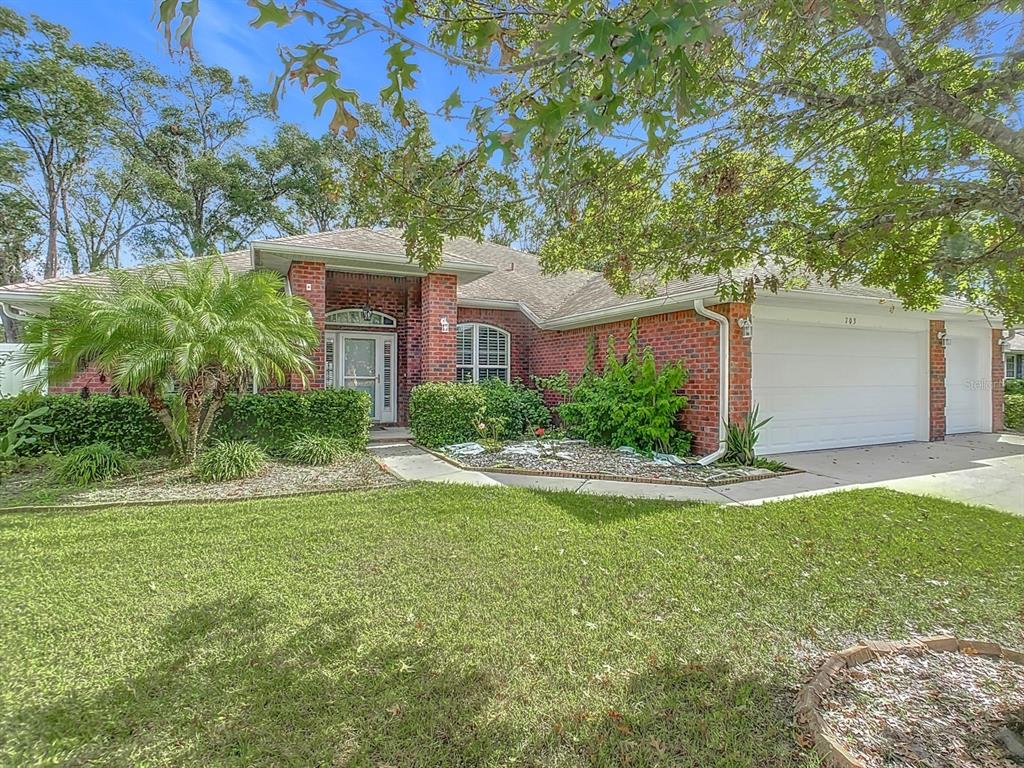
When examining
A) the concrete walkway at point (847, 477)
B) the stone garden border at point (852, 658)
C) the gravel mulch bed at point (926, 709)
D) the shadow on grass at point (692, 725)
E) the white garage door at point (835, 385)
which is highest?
the white garage door at point (835, 385)

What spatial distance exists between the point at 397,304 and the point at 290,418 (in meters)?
4.52

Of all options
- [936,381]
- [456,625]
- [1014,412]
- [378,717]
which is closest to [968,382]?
[936,381]

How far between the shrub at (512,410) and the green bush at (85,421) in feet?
19.3

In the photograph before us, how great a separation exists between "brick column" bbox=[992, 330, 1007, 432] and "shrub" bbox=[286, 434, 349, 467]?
15.9 m

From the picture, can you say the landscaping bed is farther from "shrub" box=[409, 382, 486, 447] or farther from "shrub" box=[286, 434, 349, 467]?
"shrub" box=[409, 382, 486, 447]

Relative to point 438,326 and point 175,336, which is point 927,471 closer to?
point 438,326

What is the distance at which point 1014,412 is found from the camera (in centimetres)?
1398

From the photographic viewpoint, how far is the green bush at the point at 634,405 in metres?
8.95

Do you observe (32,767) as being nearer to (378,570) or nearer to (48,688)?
(48,688)

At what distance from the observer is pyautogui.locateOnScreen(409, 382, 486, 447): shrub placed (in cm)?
995

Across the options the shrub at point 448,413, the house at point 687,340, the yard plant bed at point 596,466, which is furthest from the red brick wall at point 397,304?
the yard plant bed at point 596,466

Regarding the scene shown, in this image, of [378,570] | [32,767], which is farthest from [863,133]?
[32,767]

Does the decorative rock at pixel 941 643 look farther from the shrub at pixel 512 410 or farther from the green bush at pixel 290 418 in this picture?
the green bush at pixel 290 418

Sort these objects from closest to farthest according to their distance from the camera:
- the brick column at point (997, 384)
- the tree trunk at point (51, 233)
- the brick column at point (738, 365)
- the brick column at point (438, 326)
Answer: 1. the brick column at point (738, 365)
2. the brick column at point (438, 326)
3. the brick column at point (997, 384)
4. the tree trunk at point (51, 233)
